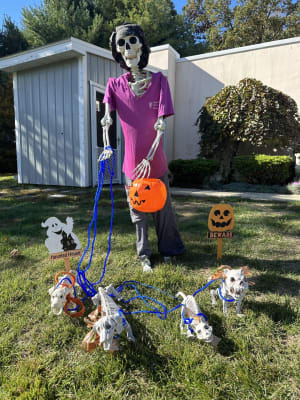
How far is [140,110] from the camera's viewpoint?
2025 millimetres

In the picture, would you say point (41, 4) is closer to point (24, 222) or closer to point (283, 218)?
point (24, 222)

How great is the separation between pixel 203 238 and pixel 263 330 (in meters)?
1.53

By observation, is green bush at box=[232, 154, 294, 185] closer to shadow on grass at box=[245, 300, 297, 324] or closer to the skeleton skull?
shadow on grass at box=[245, 300, 297, 324]

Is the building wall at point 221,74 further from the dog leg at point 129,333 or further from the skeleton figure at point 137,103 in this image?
the dog leg at point 129,333

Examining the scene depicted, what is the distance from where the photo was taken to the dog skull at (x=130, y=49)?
78.1 inches

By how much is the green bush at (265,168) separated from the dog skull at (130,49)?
17.7 ft

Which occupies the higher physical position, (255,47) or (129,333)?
(255,47)

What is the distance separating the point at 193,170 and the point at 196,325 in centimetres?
607

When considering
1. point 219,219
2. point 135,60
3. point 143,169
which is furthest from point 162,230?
point 135,60

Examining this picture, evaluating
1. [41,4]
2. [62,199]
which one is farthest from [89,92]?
[41,4]

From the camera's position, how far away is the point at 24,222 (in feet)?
11.6

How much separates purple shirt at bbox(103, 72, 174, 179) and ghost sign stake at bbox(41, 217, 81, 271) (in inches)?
27.5

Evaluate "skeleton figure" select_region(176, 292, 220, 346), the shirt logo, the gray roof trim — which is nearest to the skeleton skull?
"skeleton figure" select_region(176, 292, 220, 346)

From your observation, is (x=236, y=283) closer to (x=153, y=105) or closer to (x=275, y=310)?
(x=275, y=310)
